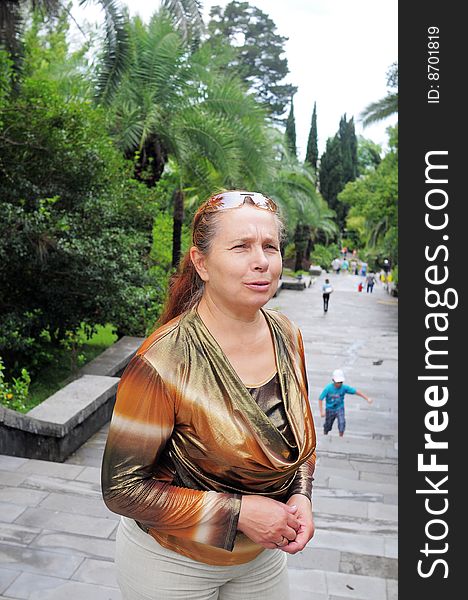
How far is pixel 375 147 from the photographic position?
58125mm

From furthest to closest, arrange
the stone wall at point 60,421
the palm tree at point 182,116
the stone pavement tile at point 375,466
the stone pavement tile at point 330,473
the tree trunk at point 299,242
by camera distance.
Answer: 1. the tree trunk at point 299,242
2. the palm tree at point 182,116
3. the stone pavement tile at point 375,466
4. the stone pavement tile at point 330,473
5. the stone wall at point 60,421

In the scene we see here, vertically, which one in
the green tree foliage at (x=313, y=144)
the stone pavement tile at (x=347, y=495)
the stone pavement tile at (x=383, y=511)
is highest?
the green tree foliage at (x=313, y=144)

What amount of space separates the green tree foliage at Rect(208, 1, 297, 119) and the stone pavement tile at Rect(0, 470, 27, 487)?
43.9 m

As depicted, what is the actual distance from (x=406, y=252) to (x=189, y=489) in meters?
3.10

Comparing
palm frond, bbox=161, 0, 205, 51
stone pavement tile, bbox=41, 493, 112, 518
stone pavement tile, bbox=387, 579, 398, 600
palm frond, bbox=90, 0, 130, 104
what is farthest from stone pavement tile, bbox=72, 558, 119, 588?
palm frond, bbox=161, 0, 205, 51

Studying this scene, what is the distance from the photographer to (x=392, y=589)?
13.0 ft

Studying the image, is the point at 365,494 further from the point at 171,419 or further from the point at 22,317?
the point at 22,317

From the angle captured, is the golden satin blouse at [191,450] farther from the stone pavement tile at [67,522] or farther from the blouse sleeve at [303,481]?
the stone pavement tile at [67,522]

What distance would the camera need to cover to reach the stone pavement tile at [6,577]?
11.9ft

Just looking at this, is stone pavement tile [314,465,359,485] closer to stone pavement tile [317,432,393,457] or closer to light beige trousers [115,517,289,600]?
stone pavement tile [317,432,393,457]

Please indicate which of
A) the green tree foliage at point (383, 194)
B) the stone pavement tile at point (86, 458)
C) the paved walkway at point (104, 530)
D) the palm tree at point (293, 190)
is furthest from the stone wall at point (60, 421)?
the palm tree at point (293, 190)

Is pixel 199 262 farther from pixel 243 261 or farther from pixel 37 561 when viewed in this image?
pixel 37 561

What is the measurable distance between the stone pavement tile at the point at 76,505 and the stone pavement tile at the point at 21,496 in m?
0.06

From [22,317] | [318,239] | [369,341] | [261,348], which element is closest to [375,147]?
[318,239]
